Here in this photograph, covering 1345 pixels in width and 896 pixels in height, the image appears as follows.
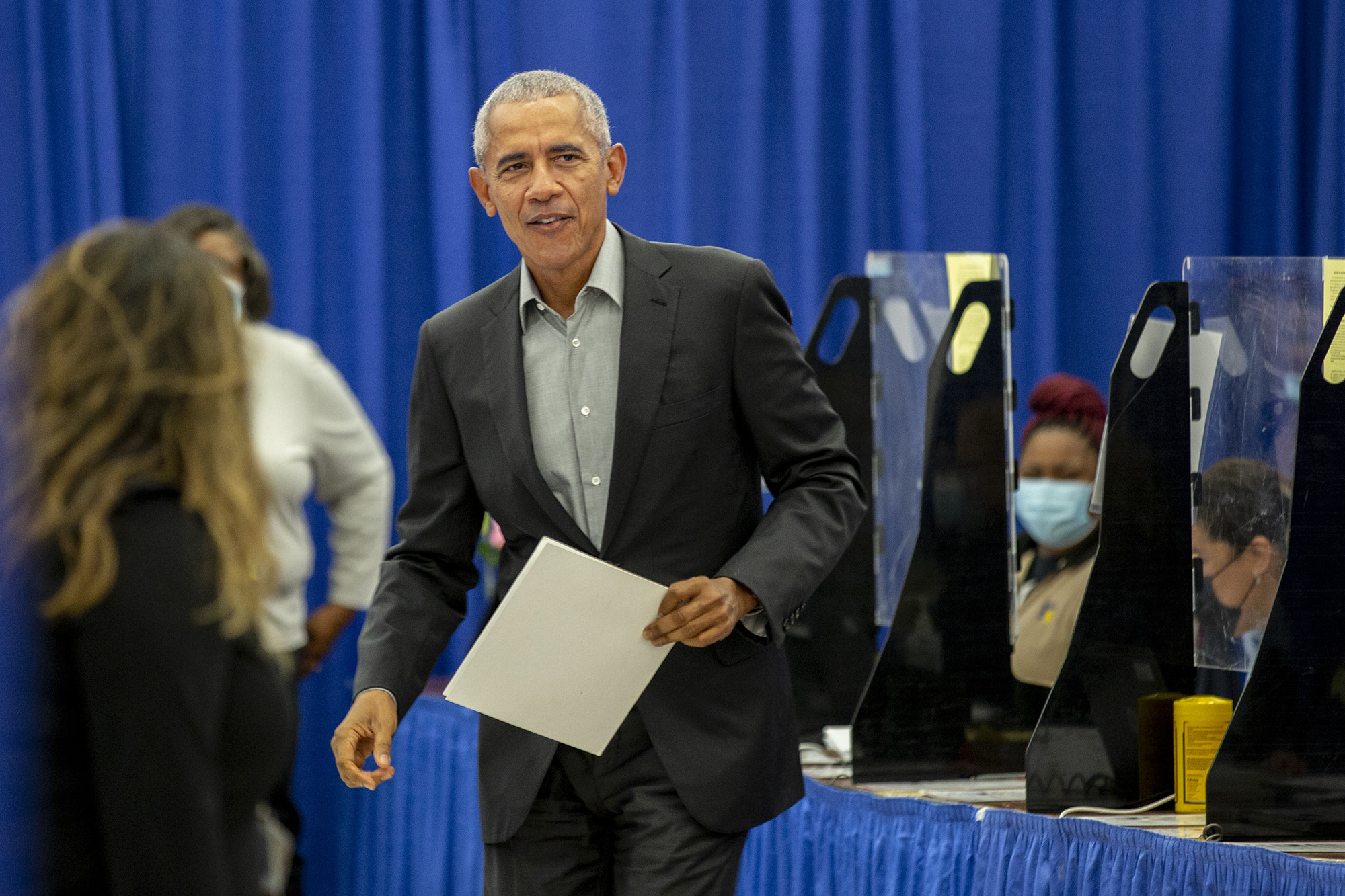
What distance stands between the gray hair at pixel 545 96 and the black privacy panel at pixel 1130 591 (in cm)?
102

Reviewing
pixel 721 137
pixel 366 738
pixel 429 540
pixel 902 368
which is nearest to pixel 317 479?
pixel 429 540

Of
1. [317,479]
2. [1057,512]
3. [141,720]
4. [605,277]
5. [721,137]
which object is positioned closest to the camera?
[141,720]

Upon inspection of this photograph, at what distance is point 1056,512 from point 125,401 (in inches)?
97.5

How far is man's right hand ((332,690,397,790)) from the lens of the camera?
176cm

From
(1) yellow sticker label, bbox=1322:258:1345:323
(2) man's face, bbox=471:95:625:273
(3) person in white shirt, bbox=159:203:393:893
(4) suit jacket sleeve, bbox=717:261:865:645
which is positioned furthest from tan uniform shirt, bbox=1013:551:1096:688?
(2) man's face, bbox=471:95:625:273

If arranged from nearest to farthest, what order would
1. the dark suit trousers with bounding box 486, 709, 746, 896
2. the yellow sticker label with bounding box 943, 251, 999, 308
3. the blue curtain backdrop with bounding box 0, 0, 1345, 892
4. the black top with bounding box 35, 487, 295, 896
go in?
1. the black top with bounding box 35, 487, 295, 896
2. the dark suit trousers with bounding box 486, 709, 746, 896
3. the yellow sticker label with bounding box 943, 251, 999, 308
4. the blue curtain backdrop with bounding box 0, 0, 1345, 892

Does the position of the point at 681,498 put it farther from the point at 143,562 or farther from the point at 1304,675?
the point at 1304,675

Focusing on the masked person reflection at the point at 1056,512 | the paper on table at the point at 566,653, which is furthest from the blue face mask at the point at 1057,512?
the paper on table at the point at 566,653

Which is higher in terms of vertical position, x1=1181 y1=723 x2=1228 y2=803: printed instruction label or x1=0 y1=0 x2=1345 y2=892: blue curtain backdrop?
x1=0 y1=0 x2=1345 y2=892: blue curtain backdrop

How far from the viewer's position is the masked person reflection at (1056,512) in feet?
10.1

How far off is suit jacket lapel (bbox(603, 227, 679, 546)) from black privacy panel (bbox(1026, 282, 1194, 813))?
3.04 ft

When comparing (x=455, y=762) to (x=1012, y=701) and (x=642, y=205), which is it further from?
(x=642, y=205)

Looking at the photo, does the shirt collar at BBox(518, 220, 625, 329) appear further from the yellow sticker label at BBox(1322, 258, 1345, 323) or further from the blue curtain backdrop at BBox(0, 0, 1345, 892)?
the blue curtain backdrop at BBox(0, 0, 1345, 892)

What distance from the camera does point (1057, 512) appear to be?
3.25 metres
